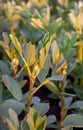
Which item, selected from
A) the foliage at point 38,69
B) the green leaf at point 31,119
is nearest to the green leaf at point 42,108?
the foliage at point 38,69

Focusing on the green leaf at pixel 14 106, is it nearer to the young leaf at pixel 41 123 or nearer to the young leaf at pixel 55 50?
the young leaf at pixel 41 123

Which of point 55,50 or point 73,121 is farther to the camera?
point 55,50

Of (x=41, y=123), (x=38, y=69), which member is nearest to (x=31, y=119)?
(x=41, y=123)

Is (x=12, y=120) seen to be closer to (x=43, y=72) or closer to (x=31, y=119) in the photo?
(x=31, y=119)

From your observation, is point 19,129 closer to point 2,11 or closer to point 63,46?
point 63,46

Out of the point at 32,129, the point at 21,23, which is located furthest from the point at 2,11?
the point at 32,129

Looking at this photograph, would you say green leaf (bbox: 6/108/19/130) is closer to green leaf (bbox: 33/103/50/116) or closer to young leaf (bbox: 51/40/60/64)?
green leaf (bbox: 33/103/50/116)

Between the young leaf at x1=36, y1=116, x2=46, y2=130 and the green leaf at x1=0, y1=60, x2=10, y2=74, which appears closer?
the young leaf at x1=36, y1=116, x2=46, y2=130

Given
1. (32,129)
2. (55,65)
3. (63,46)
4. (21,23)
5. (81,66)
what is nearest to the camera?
(32,129)

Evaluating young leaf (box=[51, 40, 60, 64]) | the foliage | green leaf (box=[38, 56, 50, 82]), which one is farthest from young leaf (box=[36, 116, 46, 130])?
young leaf (box=[51, 40, 60, 64])

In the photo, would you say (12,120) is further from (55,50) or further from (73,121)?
(55,50)

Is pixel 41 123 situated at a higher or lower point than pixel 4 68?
lower
